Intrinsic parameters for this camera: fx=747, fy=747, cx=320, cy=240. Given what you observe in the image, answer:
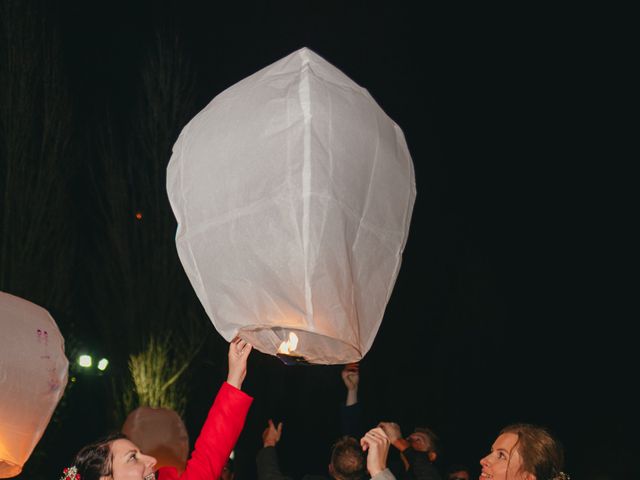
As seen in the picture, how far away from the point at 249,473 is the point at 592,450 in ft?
14.2

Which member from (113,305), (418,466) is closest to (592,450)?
(418,466)

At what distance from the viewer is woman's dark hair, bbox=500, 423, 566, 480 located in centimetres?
235

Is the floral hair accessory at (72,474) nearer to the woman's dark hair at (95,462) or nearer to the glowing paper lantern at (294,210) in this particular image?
the woman's dark hair at (95,462)

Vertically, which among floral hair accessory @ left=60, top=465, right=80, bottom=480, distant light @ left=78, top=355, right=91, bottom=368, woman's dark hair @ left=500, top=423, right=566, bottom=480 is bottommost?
distant light @ left=78, top=355, right=91, bottom=368

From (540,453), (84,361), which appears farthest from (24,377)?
(84,361)

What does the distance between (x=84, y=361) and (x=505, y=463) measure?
19.7 ft

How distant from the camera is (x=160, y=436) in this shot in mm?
4141

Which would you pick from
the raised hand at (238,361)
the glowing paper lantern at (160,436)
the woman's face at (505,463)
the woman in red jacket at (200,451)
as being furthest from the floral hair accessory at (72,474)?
the glowing paper lantern at (160,436)

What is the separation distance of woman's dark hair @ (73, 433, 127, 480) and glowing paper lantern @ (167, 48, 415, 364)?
2.32ft

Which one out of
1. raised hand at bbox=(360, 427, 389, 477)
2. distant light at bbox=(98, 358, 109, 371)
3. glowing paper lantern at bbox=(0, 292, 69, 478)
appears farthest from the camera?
distant light at bbox=(98, 358, 109, 371)

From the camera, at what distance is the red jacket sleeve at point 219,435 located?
2434 millimetres

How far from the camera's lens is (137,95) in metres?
8.72

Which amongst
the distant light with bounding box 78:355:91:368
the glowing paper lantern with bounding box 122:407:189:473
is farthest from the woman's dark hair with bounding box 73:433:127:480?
the distant light with bounding box 78:355:91:368

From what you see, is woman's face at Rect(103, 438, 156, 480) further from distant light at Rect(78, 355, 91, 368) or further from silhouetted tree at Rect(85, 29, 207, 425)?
silhouetted tree at Rect(85, 29, 207, 425)
